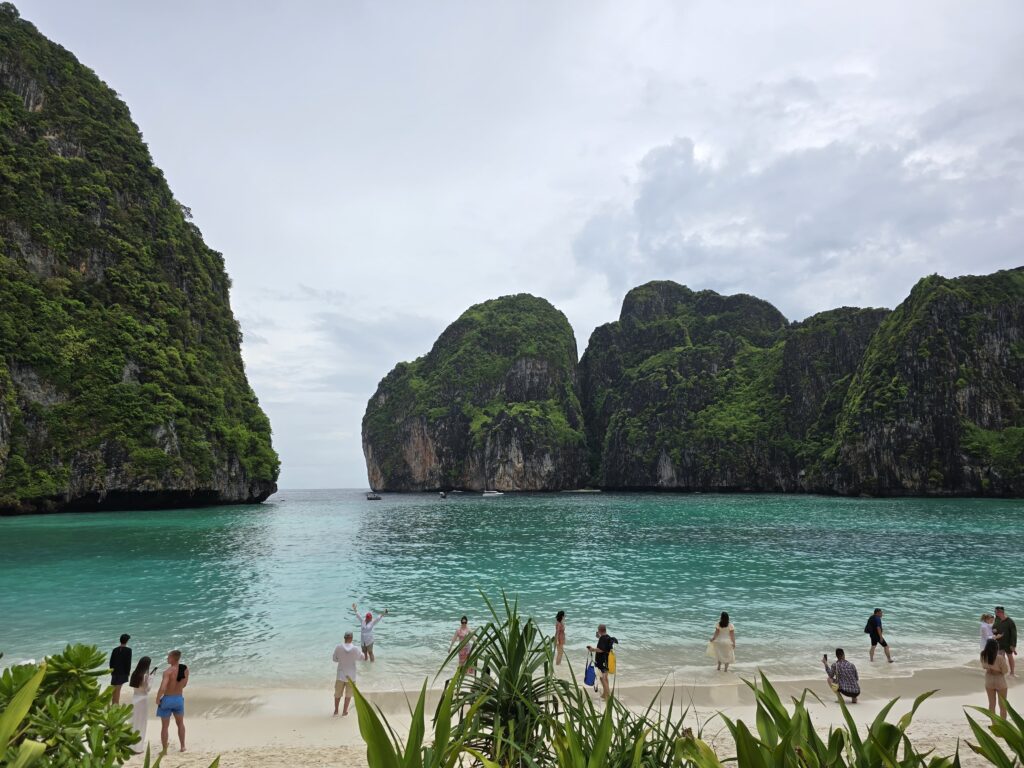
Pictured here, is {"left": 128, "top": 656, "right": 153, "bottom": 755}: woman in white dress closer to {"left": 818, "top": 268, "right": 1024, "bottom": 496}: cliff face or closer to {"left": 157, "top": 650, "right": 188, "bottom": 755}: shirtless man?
{"left": 157, "top": 650, "right": 188, "bottom": 755}: shirtless man

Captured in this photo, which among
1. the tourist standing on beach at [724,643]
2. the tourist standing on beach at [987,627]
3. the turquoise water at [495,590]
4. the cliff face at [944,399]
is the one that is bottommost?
the turquoise water at [495,590]

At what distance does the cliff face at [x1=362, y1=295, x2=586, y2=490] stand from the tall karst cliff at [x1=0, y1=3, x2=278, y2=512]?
63.4 meters

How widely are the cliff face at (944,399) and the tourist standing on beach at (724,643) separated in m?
84.7

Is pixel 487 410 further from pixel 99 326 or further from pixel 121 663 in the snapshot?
pixel 121 663

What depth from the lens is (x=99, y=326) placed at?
5631 centimetres

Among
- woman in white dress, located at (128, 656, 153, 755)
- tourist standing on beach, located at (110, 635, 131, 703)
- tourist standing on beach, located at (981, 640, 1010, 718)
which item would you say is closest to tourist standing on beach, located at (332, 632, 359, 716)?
woman in white dress, located at (128, 656, 153, 755)

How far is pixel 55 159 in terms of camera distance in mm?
60625

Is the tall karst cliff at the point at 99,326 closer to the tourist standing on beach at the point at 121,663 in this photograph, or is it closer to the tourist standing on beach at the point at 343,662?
the tourist standing on beach at the point at 121,663

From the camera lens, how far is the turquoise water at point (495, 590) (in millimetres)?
12922

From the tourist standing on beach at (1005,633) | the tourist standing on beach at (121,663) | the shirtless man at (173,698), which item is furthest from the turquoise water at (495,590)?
the shirtless man at (173,698)

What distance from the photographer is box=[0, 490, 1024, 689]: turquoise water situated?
12.9 meters

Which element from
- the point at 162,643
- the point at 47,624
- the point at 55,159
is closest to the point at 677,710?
the point at 162,643

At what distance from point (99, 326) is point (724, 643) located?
215ft

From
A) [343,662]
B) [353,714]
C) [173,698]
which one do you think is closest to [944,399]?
[353,714]
